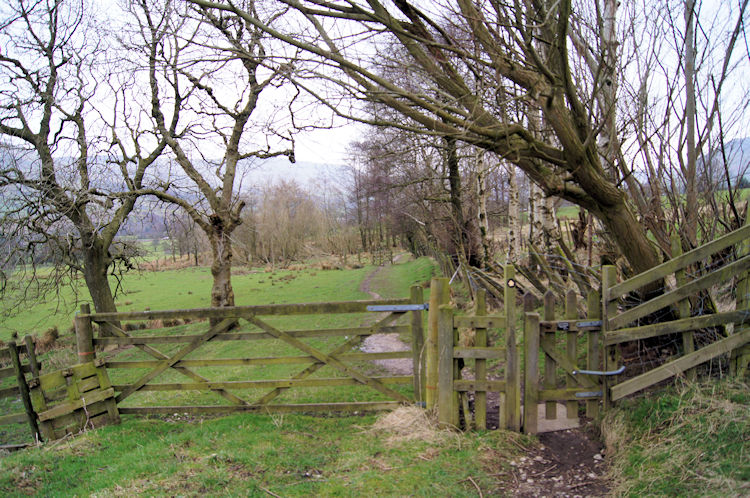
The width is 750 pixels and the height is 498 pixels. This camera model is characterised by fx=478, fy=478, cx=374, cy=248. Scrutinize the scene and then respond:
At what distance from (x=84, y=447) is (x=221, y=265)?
10.2m

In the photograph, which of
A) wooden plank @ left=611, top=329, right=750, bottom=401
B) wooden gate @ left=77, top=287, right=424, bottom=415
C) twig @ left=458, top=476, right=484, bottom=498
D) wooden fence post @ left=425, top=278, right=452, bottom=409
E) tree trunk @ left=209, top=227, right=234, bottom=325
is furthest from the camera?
tree trunk @ left=209, top=227, right=234, bottom=325

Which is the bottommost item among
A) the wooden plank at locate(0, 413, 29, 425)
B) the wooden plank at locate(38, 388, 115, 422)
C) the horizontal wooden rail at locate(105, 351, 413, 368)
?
the wooden plank at locate(0, 413, 29, 425)

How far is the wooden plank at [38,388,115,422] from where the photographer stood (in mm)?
5559

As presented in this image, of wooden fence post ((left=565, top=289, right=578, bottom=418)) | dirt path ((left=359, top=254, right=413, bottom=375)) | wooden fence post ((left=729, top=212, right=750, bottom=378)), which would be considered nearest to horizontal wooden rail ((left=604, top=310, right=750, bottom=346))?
A: wooden fence post ((left=729, top=212, right=750, bottom=378))

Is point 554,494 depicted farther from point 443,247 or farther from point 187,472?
point 443,247

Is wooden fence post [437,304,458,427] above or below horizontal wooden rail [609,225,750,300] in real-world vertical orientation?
below

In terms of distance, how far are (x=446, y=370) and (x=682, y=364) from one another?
7.51 ft

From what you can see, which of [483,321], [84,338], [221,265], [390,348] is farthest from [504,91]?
[221,265]

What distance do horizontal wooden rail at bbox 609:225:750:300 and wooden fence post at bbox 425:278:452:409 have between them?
1704 millimetres

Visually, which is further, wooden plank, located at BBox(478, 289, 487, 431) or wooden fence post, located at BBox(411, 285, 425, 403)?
wooden fence post, located at BBox(411, 285, 425, 403)

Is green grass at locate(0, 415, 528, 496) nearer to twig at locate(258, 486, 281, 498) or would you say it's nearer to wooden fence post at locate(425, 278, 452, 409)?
twig at locate(258, 486, 281, 498)

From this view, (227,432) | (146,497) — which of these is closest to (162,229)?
(227,432)

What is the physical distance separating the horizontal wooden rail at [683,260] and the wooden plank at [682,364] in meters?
0.78

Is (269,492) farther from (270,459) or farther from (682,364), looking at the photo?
(682,364)
